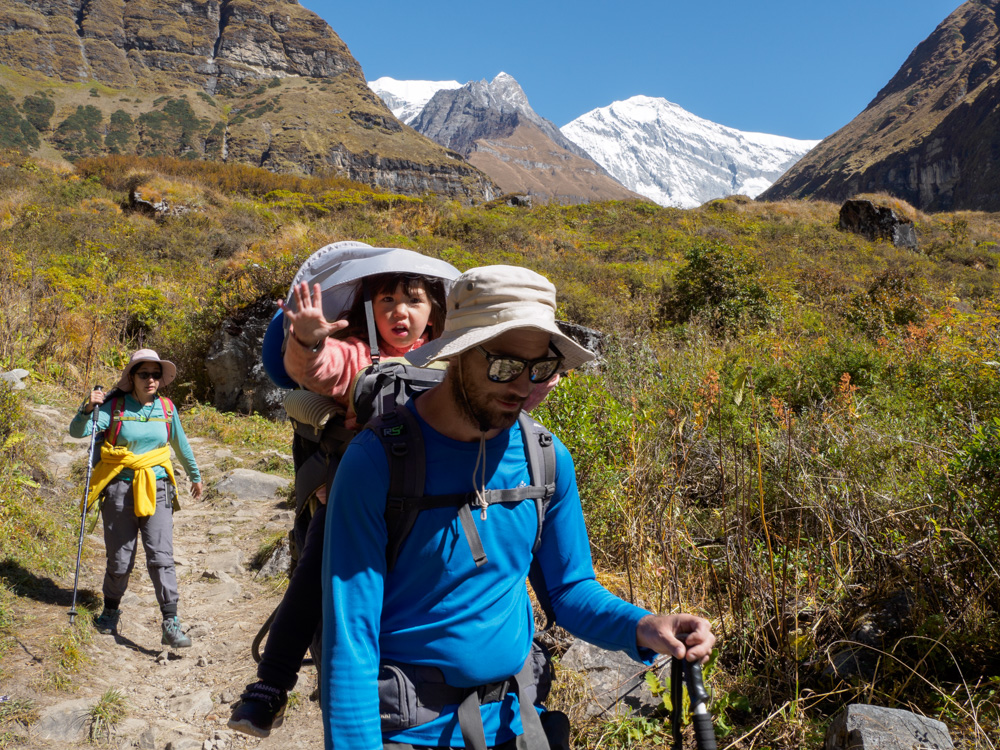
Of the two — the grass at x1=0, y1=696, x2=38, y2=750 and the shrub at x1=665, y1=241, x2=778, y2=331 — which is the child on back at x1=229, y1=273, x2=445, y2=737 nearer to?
the grass at x1=0, y1=696, x2=38, y2=750

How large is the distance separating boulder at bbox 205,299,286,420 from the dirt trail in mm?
2932

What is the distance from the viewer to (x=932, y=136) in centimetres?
6066

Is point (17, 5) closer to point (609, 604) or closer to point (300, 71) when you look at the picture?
point (300, 71)

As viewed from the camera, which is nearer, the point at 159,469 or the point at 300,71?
the point at 159,469

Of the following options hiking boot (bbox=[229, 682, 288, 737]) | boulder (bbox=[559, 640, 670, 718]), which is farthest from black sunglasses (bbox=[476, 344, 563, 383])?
boulder (bbox=[559, 640, 670, 718])

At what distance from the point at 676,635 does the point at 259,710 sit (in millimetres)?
878

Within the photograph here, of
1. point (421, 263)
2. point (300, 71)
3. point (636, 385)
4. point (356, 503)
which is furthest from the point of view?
point (300, 71)

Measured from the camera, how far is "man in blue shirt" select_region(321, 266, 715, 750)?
1.13m

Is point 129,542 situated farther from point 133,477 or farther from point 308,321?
point 308,321

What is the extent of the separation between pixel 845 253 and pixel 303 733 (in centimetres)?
1748

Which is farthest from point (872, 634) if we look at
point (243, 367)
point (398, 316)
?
point (243, 367)

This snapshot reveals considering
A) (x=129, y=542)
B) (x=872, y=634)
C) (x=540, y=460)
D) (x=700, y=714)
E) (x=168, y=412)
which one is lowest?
(x=129, y=542)

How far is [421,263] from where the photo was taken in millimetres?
1803

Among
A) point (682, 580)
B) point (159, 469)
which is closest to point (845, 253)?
point (682, 580)
